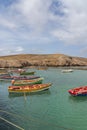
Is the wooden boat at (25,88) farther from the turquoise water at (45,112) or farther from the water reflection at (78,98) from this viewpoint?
the water reflection at (78,98)

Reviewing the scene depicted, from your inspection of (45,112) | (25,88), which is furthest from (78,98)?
(25,88)

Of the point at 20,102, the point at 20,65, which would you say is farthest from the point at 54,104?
the point at 20,65

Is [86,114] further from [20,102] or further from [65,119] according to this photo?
[20,102]

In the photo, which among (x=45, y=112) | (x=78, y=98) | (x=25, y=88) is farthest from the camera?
(x=25, y=88)

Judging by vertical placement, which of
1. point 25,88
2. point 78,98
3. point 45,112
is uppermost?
point 25,88

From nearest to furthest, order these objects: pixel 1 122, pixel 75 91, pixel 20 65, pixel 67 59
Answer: pixel 1 122 < pixel 75 91 < pixel 20 65 < pixel 67 59

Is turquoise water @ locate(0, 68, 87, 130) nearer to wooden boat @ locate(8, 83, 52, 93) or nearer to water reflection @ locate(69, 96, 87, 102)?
water reflection @ locate(69, 96, 87, 102)

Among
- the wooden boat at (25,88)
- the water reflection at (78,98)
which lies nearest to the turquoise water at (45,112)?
the water reflection at (78,98)

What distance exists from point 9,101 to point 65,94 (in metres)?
12.5

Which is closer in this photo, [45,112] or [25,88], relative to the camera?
[45,112]

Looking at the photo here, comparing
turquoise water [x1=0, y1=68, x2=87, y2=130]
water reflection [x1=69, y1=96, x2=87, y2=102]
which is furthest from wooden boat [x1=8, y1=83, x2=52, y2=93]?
water reflection [x1=69, y1=96, x2=87, y2=102]

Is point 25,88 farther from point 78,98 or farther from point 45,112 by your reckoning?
point 45,112

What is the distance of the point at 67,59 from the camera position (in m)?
168

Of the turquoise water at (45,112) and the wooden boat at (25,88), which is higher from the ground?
the wooden boat at (25,88)
